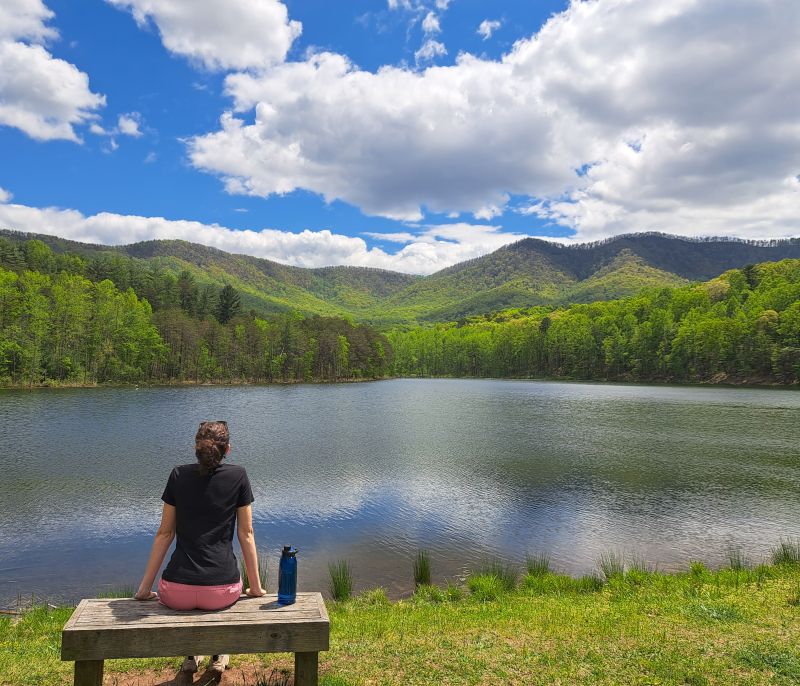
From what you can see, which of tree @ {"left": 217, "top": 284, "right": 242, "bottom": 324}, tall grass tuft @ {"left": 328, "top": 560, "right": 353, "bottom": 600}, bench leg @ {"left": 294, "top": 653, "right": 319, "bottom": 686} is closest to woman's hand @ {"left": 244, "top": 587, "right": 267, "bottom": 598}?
bench leg @ {"left": 294, "top": 653, "right": 319, "bottom": 686}

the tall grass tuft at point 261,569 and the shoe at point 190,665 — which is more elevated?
the shoe at point 190,665

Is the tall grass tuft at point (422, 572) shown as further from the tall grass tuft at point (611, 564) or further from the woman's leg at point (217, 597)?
the woman's leg at point (217, 597)

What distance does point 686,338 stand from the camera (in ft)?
448

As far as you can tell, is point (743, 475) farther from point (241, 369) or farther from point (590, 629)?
point (241, 369)

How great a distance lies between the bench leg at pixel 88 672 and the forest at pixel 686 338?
13945 centimetres

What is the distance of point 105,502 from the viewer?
77.8 ft

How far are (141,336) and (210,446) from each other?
13047cm

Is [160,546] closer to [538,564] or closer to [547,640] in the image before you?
[547,640]

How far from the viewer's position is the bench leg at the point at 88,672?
17.7 feet

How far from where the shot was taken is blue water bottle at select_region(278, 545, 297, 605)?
5.79m

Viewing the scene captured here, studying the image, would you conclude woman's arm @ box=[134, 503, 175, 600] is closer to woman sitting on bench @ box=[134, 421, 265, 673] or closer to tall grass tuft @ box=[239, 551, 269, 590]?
woman sitting on bench @ box=[134, 421, 265, 673]

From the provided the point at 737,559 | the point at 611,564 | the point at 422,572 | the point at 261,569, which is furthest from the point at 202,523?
the point at 737,559

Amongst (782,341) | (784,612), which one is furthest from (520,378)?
(784,612)

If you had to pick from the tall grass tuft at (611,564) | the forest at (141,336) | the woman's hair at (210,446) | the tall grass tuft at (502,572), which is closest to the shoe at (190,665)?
the woman's hair at (210,446)
